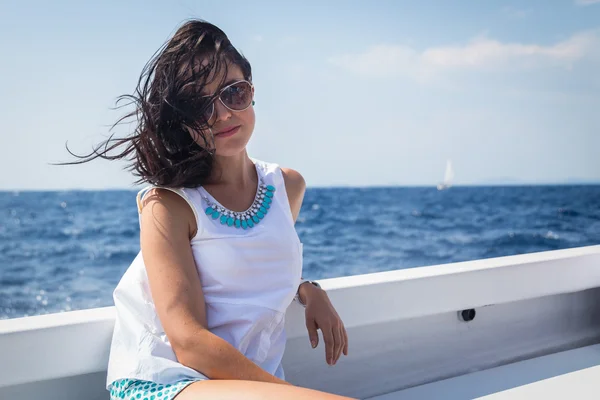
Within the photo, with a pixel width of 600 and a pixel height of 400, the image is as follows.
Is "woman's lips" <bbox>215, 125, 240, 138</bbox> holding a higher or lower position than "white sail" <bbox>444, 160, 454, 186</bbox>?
higher

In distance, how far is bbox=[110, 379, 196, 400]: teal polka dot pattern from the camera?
1053 millimetres

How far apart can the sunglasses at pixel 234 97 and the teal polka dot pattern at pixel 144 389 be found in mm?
554

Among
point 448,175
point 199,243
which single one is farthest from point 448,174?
point 199,243

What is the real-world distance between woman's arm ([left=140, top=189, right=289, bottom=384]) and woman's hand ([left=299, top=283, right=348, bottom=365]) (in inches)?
10.5


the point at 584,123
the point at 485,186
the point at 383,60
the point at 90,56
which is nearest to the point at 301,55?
the point at 383,60

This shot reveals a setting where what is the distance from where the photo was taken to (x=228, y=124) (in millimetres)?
1289

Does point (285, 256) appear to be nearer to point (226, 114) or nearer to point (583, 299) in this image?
point (226, 114)

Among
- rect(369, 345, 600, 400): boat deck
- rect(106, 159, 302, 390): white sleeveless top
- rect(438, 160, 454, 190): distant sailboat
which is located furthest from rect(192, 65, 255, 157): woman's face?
rect(438, 160, 454, 190): distant sailboat

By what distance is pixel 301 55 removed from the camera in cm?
3597

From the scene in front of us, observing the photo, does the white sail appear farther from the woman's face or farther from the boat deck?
the woman's face

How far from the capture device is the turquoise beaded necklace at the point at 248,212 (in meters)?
1.27

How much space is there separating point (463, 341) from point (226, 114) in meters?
1.17

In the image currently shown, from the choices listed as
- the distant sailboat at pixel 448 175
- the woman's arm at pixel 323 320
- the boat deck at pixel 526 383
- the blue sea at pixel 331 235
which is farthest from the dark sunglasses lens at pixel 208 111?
the distant sailboat at pixel 448 175

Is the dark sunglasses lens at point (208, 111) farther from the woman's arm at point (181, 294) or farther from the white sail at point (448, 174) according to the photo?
the white sail at point (448, 174)
